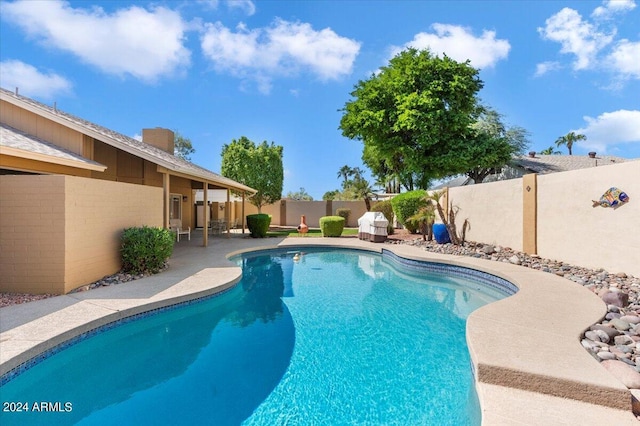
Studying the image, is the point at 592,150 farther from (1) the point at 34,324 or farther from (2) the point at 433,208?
(1) the point at 34,324

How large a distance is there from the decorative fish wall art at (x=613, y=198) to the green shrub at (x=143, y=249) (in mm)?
11574

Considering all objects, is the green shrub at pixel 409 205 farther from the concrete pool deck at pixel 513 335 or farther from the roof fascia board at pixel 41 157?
the roof fascia board at pixel 41 157

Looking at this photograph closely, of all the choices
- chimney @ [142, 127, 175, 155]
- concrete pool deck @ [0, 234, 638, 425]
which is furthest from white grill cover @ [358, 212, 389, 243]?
chimney @ [142, 127, 175, 155]

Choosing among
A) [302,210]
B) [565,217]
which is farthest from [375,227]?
[302,210]

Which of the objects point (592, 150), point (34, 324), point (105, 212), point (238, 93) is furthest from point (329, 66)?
point (592, 150)

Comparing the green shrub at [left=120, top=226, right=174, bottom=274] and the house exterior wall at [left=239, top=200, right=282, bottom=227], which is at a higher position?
the house exterior wall at [left=239, top=200, right=282, bottom=227]

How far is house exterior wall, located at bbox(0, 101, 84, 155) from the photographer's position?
984cm

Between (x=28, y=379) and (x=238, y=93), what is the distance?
17.7 meters

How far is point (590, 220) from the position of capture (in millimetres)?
8266

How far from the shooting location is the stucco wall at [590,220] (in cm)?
721

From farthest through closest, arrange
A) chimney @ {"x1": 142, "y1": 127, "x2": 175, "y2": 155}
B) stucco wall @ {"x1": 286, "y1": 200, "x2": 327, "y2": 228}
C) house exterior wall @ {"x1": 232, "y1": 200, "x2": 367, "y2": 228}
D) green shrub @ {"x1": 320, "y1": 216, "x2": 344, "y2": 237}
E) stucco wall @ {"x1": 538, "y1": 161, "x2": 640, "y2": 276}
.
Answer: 1. stucco wall @ {"x1": 286, "y1": 200, "x2": 327, "y2": 228}
2. house exterior wall @ {"x1": 232, "y1": 200, "x2": 367, "y2": 228}
3. chimney @ {"x1": 142, "y1": 127, "x2": 175, "y2": 155}
4. green shrub @ {"x1": 320, "y1": 216, "x2": 344, "y2": 237}
5. stucco wall @ {"x1": 538, "y1": 161, "x2": 640, "y2": 276}

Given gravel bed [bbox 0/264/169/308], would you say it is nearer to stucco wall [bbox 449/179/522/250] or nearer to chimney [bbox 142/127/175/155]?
stucco wall [bbox 449/179/522/250]

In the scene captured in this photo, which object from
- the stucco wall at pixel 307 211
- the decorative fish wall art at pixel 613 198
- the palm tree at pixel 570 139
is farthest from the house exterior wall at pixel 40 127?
the palm tree at pixel 570 139

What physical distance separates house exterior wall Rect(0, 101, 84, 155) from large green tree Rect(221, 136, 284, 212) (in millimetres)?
14518
